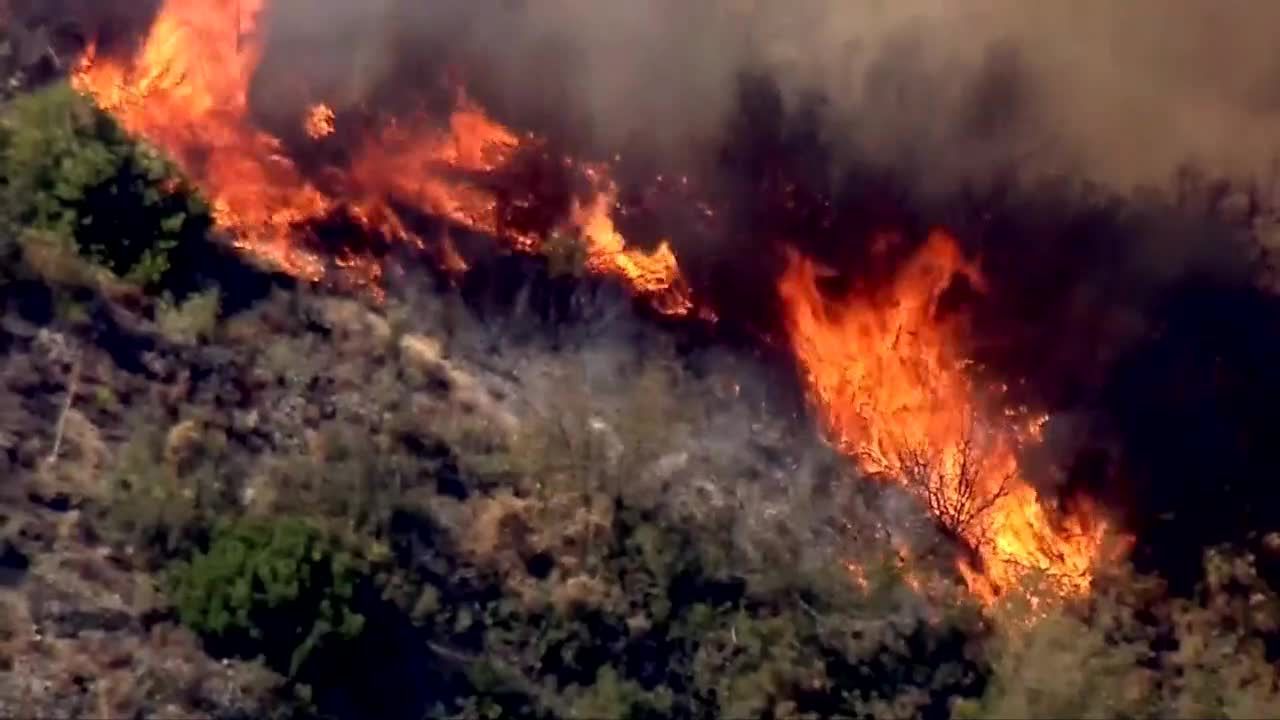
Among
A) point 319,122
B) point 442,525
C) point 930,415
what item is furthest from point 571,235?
point 930,415

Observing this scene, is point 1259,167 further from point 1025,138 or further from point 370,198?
point 370,198

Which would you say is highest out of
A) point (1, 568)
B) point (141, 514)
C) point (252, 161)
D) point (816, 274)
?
point (816, 274)

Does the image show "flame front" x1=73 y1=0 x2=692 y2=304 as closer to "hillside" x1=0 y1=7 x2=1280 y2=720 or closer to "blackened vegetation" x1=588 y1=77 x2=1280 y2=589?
"hillside" x1=0 y1=7 x2=1280 y2=720

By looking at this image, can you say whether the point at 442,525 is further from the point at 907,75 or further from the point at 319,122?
the point at 907,75

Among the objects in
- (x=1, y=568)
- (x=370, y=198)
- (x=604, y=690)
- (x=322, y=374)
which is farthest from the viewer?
(x=370, y=198)

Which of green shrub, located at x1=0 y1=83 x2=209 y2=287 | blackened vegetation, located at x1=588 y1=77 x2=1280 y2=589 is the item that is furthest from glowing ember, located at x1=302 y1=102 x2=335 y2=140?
blackened vegetation, located at x1=588 y1=77 x2=1280 y2=589

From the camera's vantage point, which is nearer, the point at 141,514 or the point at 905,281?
the point at 141,514

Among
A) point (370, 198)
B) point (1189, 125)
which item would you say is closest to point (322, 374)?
point (370, 198)
